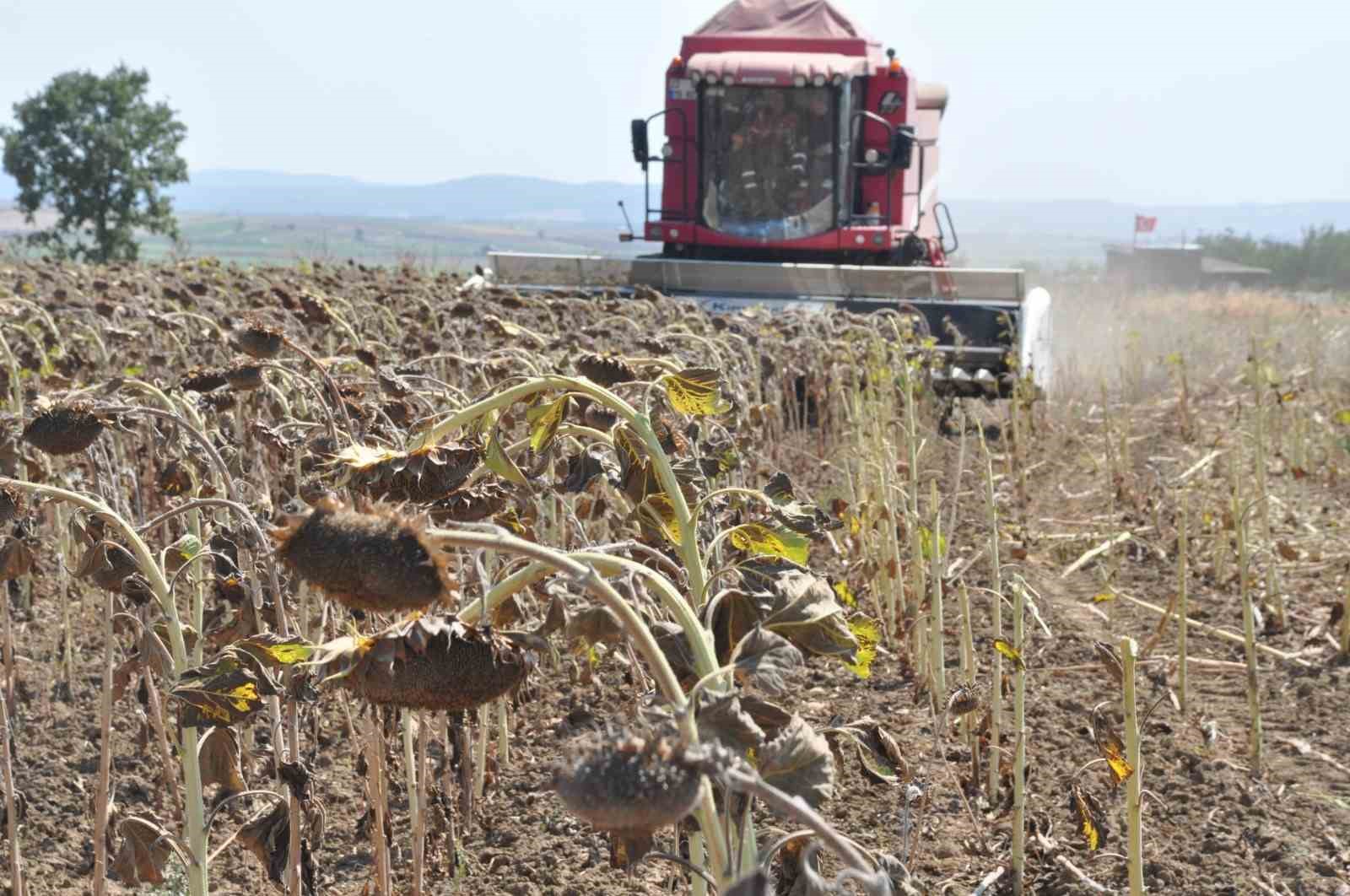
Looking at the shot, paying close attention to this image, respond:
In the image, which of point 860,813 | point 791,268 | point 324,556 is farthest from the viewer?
point 791,268

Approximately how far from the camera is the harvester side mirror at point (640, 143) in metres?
10.9

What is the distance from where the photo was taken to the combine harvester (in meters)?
9.79

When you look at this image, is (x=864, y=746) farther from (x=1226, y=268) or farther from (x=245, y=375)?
(x=1226, y=268)

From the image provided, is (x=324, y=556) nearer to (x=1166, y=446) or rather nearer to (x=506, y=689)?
(x=506, y=689)

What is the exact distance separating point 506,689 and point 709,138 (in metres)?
10.1

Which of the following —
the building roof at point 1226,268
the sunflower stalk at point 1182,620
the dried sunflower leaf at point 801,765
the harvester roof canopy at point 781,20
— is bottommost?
the building roof at point 1226,268

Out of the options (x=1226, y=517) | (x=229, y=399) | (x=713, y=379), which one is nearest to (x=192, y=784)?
(x=229, y=399)

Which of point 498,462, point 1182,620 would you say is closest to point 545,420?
point 498,462

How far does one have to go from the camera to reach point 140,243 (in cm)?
3522

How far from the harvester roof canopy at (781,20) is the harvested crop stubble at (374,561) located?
11292 millimetres

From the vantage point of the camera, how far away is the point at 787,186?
36.5 feet

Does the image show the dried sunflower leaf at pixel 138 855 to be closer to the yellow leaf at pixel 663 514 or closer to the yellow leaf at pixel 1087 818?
the yellow leaf at pixel 663 514

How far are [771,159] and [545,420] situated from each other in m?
9.76

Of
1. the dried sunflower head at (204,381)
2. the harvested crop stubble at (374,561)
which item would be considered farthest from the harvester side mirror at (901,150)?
the harvested crop stubble at (374,561)
